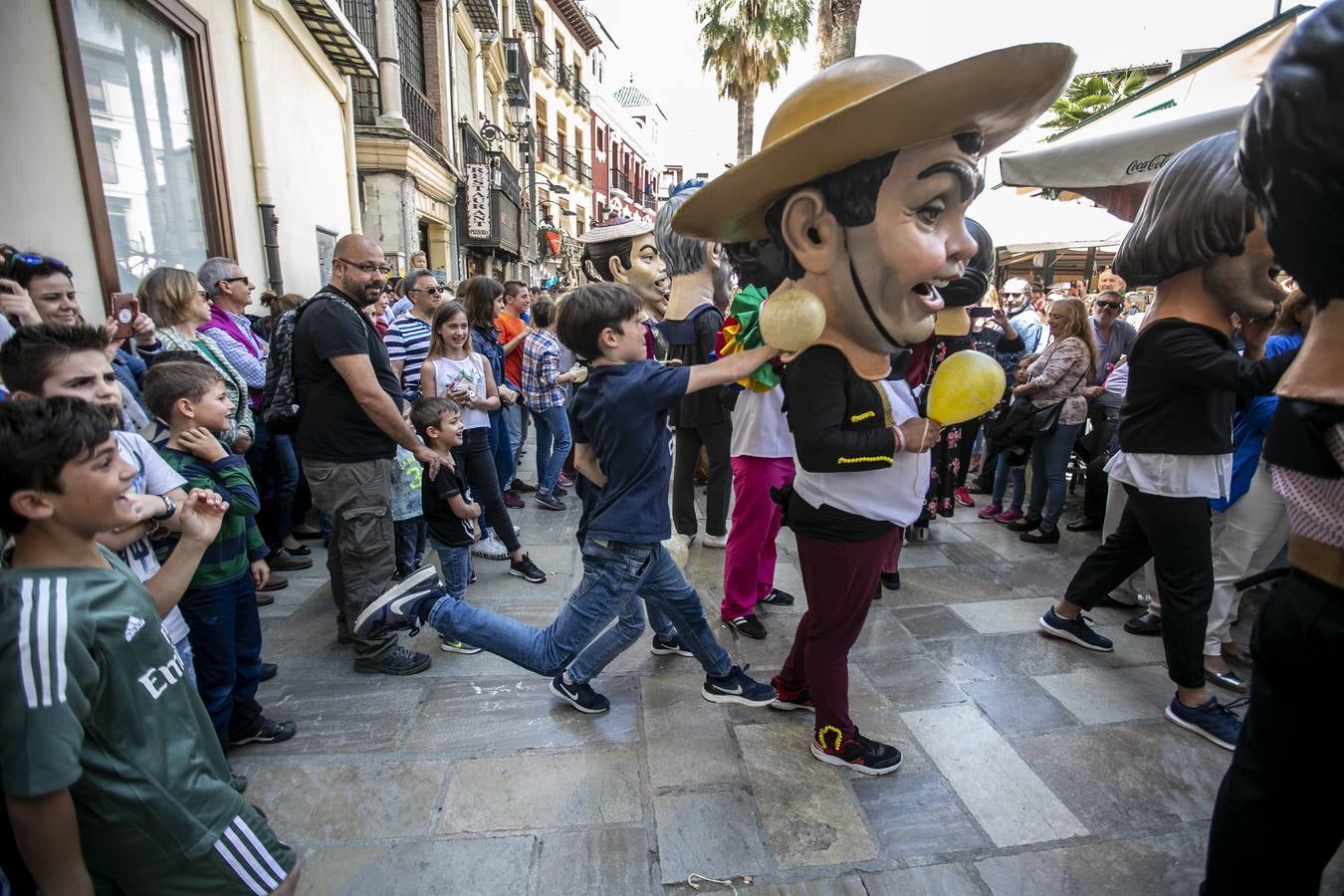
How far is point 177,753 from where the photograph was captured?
1291 mm

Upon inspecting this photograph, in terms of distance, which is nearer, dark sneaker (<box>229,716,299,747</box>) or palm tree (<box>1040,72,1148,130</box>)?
dark sneaker (<box>229,716,299,747</box>)

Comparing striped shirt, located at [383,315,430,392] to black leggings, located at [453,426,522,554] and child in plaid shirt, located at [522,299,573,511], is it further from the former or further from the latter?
child in plaid shirt, located at [522,299,573,511]

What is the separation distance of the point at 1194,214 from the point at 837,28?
358 inches

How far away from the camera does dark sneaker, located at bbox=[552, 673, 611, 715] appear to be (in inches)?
101

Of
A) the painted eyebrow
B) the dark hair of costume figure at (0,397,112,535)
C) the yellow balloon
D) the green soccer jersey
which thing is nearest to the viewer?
the green soccer jersey

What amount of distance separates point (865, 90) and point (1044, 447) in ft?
11.6

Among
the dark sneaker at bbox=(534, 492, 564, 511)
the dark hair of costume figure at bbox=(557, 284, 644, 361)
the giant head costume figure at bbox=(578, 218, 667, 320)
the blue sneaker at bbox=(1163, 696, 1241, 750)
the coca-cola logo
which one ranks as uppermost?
the coca-cola logo

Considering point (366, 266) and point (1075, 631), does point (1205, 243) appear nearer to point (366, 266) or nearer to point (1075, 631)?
point (1075, 631)

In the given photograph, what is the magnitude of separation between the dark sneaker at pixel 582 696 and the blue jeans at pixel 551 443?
9.50 ft

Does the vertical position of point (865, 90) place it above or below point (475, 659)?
above

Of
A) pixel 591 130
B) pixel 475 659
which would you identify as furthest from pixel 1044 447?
pixel 591 130

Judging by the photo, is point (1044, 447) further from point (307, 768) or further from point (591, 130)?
point (591, 130)

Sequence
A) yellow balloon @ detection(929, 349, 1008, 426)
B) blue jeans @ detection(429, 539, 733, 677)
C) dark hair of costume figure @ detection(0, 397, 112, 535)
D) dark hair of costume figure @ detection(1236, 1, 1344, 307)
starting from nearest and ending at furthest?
dark hair of costume figure @ detection(1236, 1, 1344, 307), dark hair of costume figure @ detection(0, 397, 112, 535), yellow balloon @ detection(929, 349, 1008, 426), blue jeans @ detection(429, 539, 733, 677)

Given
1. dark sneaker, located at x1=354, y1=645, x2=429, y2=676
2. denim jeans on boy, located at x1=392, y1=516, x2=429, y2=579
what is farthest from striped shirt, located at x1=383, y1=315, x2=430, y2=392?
dark sneaker, located at x1=354, y1=645, x2=429, y2=676
